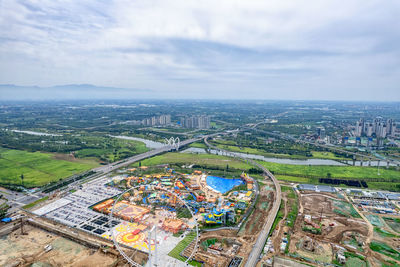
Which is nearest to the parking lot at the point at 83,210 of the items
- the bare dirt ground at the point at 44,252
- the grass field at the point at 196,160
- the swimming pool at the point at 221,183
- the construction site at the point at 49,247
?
the construction site at the point at 49,247

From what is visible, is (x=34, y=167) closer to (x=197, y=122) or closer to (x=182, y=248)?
(x=182, y=248)

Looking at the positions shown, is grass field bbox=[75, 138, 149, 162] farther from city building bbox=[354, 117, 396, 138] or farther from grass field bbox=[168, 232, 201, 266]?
city building bbox=[354, 117, 396, 138]

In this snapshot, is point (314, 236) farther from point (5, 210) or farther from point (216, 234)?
point (5, 210)

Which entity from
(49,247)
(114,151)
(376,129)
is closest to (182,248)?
(49,247)

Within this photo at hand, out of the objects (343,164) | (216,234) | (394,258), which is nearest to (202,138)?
(343,164)

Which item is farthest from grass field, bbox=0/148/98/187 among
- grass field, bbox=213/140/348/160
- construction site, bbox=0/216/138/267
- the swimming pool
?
grass field, bbox=213/140/348/160

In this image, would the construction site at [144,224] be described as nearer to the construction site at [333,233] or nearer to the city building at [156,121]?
the construction site at [333,233]
